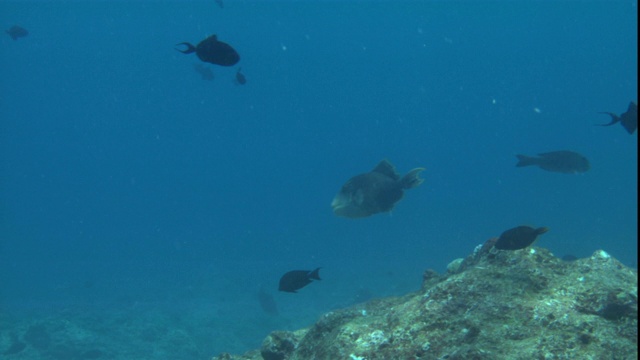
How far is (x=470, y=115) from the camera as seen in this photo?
539ft

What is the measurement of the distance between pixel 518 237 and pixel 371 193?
2.27 metres

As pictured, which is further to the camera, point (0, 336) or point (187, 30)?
point (187, 30)

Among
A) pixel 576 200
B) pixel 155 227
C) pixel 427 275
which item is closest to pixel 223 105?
pixel 155 227

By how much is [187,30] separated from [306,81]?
164ft

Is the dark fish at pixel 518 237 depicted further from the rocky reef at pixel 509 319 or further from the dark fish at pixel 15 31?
the dark fish at pixel 15 31

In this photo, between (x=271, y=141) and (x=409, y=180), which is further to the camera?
(x=271, y=141)

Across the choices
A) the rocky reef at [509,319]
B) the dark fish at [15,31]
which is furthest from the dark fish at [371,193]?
the dark fish at [15,31]

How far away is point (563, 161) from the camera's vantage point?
28.8 feet

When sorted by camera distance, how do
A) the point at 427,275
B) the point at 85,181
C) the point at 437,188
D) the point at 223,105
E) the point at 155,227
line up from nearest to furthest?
the point at 427,275 → the point at 155,227 → the point at 437,188 → the point at 85,181 → the point at 223,105

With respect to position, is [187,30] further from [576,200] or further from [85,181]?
[576,200]

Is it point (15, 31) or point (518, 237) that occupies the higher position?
point (518, 237)

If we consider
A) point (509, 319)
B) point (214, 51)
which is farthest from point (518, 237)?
point (214, 51)

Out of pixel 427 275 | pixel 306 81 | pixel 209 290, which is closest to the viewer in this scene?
pixel 427 275

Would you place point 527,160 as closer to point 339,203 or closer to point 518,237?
point 339,203
